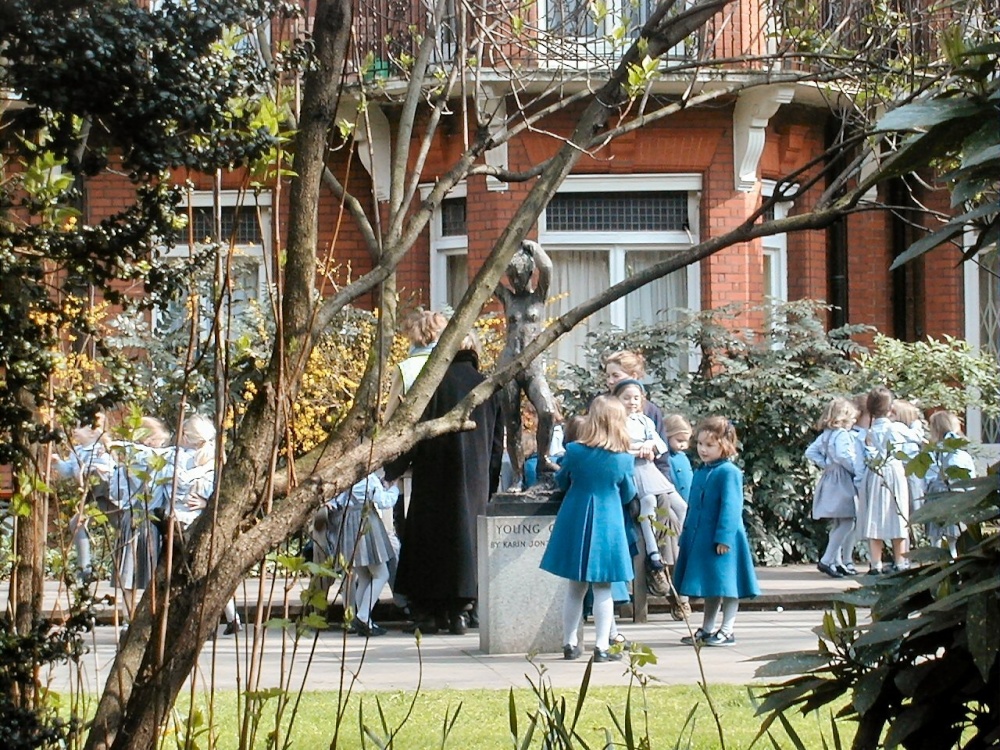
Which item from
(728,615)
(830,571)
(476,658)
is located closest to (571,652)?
(476,658)

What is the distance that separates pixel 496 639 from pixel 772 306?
8.53m

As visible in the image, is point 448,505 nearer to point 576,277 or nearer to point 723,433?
point 723,433

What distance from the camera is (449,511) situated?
1245 cm

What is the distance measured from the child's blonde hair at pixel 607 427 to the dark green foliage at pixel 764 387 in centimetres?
691

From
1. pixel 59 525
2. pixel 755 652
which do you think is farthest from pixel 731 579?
pixel 59 525

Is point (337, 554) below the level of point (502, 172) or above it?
below

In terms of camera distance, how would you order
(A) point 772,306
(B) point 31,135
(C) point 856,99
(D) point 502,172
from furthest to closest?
1. (A) point 772,306
2. (C) point 856,99
3. (D) point 502,172
4. (B) point 31,135

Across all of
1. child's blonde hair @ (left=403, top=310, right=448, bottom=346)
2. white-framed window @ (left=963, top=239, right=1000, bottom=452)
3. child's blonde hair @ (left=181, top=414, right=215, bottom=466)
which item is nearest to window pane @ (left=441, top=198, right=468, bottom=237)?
white-framed window @ (left=963, top=239, right=1000, bottom=452)

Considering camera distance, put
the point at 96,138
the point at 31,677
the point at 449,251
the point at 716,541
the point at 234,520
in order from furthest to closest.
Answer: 1. the point at 449,251
2. the point at 716,541
3. the point at 31,677
4. the point at 96,138
5. the point at 234,520

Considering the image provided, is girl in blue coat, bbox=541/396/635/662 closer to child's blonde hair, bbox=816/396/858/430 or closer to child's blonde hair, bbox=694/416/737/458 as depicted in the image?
child's blonde hair, bbox=694/416/737/458

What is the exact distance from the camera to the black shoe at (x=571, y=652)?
425 inches

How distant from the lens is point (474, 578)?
12.4 metres

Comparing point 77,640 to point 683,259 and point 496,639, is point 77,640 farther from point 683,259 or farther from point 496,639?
point 496,639

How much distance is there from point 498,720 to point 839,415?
8888mm
